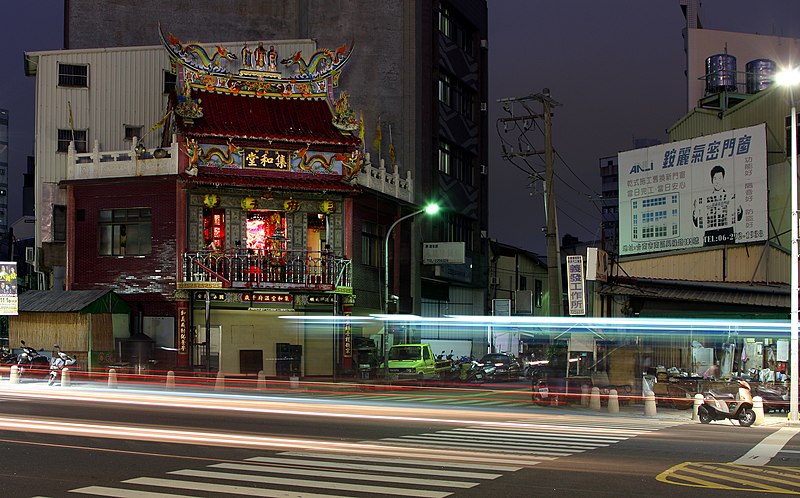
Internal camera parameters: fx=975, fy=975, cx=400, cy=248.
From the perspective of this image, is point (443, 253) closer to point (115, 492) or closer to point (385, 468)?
point (385, 468)

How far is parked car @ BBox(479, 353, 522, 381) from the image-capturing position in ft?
144

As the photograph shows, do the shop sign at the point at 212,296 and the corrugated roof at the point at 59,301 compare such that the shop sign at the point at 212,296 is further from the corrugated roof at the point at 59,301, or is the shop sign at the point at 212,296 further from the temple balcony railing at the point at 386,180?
the temple balcony railing at the point at 386,180

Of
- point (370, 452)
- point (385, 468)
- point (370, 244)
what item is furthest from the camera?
point (370, 244)

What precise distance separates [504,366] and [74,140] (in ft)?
75.8

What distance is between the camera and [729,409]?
84.4 ft

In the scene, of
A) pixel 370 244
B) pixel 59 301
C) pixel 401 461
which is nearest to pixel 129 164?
pixel 59 301

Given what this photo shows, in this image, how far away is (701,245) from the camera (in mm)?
44375

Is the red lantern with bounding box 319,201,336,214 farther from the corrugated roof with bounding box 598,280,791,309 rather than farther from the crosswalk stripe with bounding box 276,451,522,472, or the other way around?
the crosswalk stripe with bounding box 276,451,522,472

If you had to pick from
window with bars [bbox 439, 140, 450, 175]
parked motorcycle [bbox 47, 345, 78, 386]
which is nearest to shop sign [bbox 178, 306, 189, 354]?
parked motorcycle [bbox 47, 345, 78, 386]

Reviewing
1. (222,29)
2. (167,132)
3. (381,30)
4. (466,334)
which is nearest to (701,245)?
(466,334)

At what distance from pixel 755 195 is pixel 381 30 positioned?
2214 centimetres

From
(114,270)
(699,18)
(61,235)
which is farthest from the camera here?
(699,18)

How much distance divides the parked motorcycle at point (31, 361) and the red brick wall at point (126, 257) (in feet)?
11.7

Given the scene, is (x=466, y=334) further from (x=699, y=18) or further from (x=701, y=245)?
(x=699, y=18)
